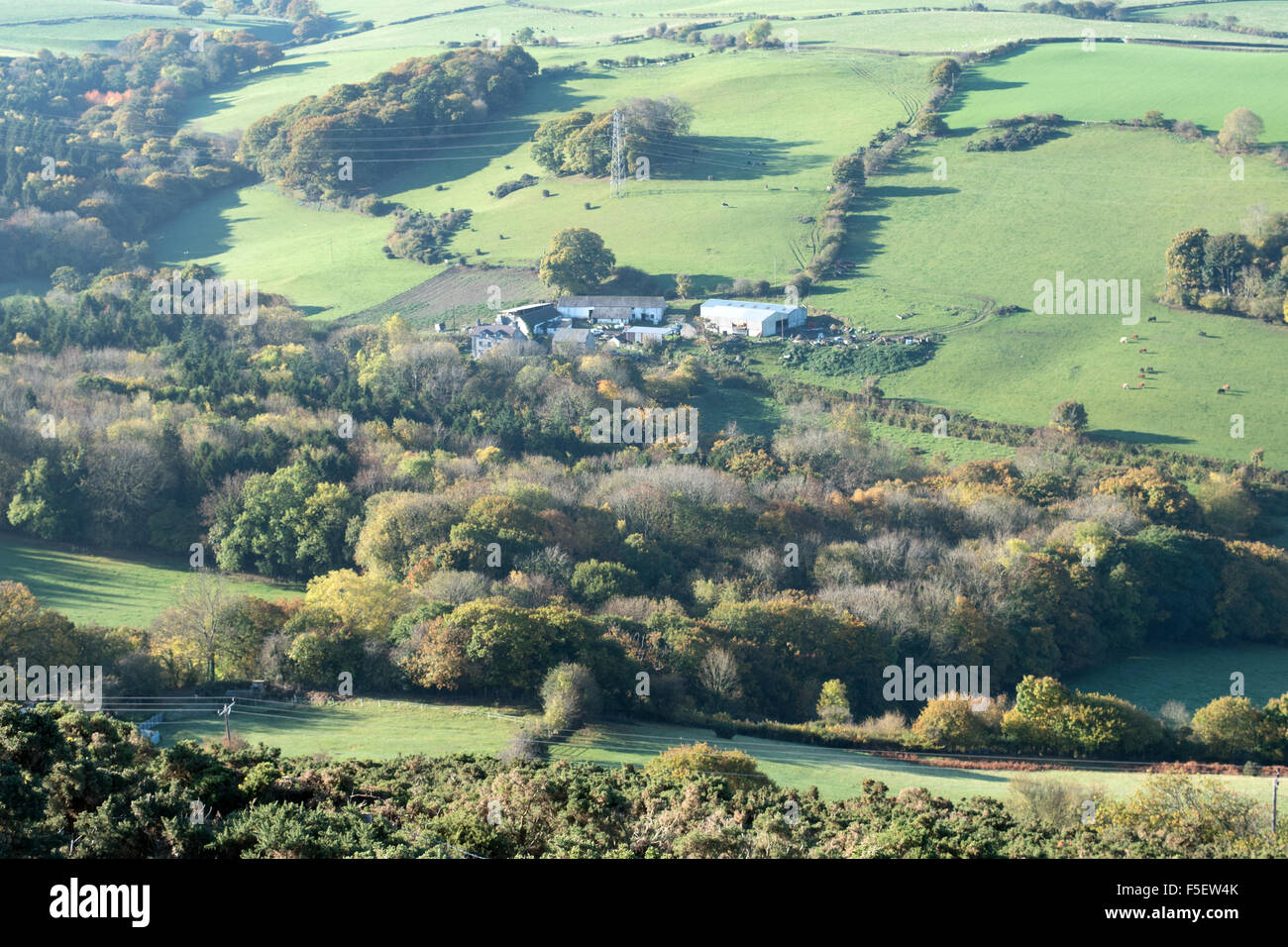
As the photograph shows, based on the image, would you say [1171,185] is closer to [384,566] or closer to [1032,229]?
[1032,229]

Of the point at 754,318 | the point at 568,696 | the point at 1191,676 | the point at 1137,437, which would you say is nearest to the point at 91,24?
the point at 754,318

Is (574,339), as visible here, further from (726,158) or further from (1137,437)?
(1137,437)

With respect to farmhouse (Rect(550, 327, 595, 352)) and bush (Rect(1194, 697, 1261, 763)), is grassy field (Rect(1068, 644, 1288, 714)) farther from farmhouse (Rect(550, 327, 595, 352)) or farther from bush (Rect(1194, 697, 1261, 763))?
farmhouse (Rect(550, 327, 595, 352))

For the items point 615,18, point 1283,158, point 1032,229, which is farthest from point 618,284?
point 615,18

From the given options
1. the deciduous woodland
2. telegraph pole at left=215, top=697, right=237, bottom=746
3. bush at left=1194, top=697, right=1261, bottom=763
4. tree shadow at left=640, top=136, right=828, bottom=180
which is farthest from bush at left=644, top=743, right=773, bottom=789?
tree shadow at left=640, top=136, right=828, bottom=180

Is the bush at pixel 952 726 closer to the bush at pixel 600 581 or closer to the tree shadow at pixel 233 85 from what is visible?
the bush at pixel 600 581
